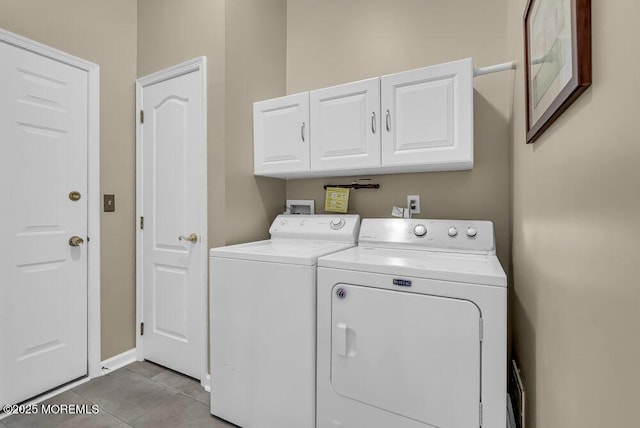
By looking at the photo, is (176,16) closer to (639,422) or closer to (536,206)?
(536,206)

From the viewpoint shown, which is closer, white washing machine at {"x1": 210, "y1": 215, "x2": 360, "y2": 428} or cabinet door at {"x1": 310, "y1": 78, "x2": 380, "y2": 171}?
white washing machine at {"x1": 210, "y1": 215, "x2": 360, "y2": 428}

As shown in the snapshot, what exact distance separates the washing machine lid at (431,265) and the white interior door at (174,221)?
42.7 inches

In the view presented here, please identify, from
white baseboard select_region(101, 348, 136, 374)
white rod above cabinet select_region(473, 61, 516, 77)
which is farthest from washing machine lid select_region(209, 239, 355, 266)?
white baseboard select_region(101, 348, 136, 374)

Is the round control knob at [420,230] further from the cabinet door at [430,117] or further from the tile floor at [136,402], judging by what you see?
the tile floor at [136,402]

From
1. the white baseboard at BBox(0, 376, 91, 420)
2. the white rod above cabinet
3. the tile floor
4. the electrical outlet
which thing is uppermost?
the white rod above cabinet

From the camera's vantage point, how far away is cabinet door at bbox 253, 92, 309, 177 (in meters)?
2.06

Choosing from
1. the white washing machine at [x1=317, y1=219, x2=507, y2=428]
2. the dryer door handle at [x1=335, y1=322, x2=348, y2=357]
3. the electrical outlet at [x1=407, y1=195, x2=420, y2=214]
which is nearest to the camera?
the white washing machine at [x1=317, y1=219, x2=507, y2=428]

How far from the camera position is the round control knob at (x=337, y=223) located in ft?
6.86

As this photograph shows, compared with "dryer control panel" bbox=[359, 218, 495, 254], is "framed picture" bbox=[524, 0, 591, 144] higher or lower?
higher

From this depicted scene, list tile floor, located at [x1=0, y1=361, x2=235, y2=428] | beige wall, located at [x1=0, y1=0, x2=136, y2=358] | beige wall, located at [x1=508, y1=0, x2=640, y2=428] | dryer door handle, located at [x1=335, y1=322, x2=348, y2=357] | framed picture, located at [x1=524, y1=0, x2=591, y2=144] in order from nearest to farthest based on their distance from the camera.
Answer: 1. beige wall, located at [x1=508, y1=0, x2=640, y2=428]
2. framed picture, located at [x1=524, y1=0, x2=591, y2=144]
3. dryer door handle, located at [x1=335, y1=322, x2=348, y2=357]
4. tile floor, located at [x1=0, y1=361, x2=235, y2=428]
5. beige wall, located at [x1=0, y1=0, x2=136, y2=358]

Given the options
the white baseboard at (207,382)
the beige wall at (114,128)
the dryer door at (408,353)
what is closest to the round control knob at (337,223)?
the dryer door at (408,353)

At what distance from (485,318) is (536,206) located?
44cm

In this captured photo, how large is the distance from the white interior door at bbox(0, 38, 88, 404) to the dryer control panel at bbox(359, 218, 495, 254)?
6.44 ft

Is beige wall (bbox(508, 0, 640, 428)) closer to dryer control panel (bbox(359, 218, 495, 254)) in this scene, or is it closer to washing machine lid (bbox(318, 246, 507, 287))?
washing machine lid (bbox(318, 246, 507, 287))
